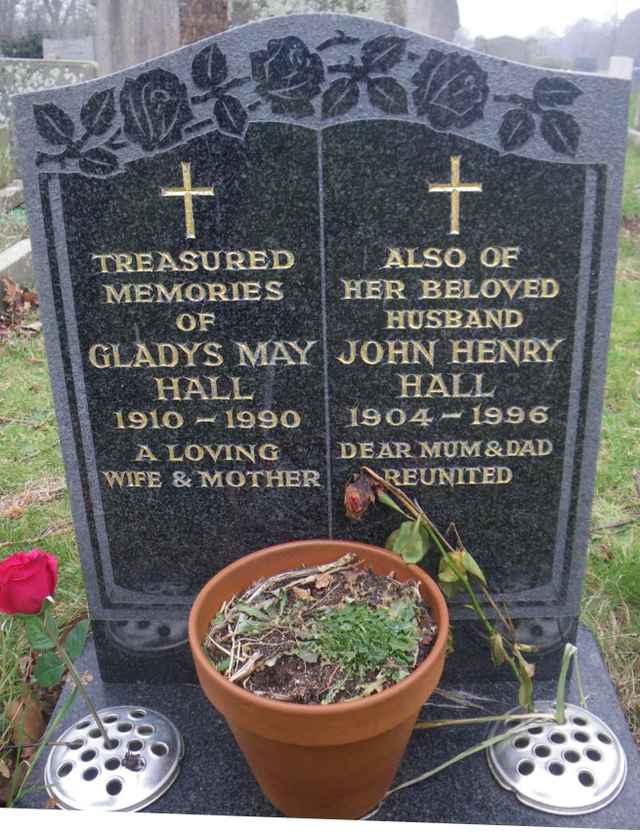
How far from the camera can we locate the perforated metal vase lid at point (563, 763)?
1.97m

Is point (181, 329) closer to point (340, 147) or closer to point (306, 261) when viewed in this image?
point (306, 261)

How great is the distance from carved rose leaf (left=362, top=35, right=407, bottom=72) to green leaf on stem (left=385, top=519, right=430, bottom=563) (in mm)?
1101

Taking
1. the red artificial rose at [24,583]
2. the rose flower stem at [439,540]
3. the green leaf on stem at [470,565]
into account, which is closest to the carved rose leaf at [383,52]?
Result: the rose flower stem at [439,540]

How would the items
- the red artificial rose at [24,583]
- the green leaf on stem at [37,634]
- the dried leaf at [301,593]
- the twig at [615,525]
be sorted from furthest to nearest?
the twig at [615,525]
the dried leaf at [301,593]
the green leaf on stem at [37,634]
the red artificial rose at [24,583]

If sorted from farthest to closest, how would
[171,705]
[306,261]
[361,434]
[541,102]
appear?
[171,705] < [361,434] < [306,261] < [541,102]

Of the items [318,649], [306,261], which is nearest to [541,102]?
[306,261]

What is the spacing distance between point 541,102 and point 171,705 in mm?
1879

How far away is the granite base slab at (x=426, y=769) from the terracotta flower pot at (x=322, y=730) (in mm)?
105

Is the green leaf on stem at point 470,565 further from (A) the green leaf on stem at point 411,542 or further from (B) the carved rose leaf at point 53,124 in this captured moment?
(B) the carved rose leaf at point 53,124

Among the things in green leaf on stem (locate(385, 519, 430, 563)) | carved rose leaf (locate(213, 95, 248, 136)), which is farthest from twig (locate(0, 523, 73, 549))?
carved rose leaf (locate(213, 95, 248, 136))

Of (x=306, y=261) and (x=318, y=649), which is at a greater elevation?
(x=306, y=261)

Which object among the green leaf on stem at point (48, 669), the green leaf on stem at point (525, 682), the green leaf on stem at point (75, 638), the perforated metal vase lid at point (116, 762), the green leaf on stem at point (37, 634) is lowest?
the perforated metal vase lid at point (116, 762)

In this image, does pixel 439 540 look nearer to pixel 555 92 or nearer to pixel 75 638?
pixel 75 638

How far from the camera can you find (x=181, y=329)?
82.0 inches
